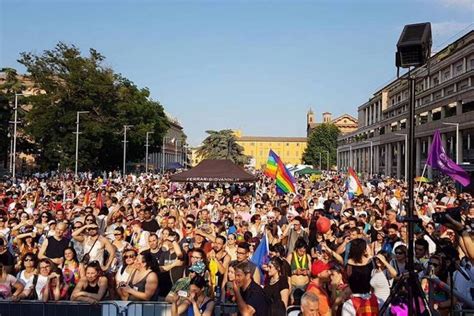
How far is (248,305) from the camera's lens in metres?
6.14

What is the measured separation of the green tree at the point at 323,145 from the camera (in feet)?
452

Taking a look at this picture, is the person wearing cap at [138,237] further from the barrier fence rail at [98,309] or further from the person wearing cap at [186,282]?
the person wearing cap at [186,282]

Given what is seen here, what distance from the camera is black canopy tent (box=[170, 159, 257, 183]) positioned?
24320 millimetres

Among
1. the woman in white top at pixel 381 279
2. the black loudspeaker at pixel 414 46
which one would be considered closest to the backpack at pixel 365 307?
the woman in white top at pixel 381 279

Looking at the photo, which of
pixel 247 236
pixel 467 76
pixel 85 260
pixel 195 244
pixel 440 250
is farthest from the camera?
pixel 467 76

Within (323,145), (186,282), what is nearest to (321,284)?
(186,282)

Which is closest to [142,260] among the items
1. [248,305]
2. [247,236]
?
[248,305]

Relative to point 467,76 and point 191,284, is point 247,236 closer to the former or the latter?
A: point 191,284

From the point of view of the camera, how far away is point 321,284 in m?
7.12

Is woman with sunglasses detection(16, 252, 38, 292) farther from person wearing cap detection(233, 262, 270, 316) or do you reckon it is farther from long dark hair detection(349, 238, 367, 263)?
long dark hair detection(349, 238, 367, 263)

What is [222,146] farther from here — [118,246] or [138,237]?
[118,246]

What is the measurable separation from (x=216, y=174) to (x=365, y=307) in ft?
63.5

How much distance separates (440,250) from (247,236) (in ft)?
13.1

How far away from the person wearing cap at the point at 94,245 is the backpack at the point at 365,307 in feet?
14.8
